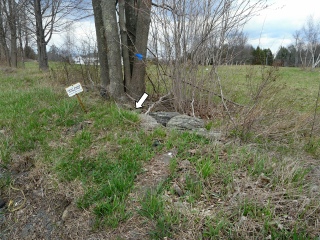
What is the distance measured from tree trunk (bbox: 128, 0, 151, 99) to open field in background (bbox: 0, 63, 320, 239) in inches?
62.7

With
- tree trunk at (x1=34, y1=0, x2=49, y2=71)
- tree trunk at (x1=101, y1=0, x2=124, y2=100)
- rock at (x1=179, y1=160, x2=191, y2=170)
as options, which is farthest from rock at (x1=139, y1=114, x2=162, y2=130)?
tree trunk at (x1=34, y1=0, x2=49, y2=71)

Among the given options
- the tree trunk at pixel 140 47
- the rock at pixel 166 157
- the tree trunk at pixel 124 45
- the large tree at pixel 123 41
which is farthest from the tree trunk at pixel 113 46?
the rock at pixel 166 157

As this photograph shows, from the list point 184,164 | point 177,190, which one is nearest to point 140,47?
point 184,164

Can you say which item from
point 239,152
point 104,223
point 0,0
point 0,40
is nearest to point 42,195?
point 104,223

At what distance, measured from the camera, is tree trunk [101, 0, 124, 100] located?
14.0 ft

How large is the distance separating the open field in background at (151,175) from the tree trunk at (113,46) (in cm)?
138

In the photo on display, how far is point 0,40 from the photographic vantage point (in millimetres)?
16391

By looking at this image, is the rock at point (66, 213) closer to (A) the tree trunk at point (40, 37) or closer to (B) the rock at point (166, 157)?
(B) the rock at point (166, 157)

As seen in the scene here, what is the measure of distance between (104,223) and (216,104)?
343cm

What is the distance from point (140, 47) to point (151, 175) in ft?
10.5

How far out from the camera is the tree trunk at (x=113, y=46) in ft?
14.0

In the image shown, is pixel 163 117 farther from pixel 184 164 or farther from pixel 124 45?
pixel 124 45

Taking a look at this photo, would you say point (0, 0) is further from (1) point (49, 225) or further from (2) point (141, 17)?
(1) point (49, 225)

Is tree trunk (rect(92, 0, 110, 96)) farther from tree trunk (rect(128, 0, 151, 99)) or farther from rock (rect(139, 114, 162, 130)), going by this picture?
rock (rect(139, 114, 162, 130))
